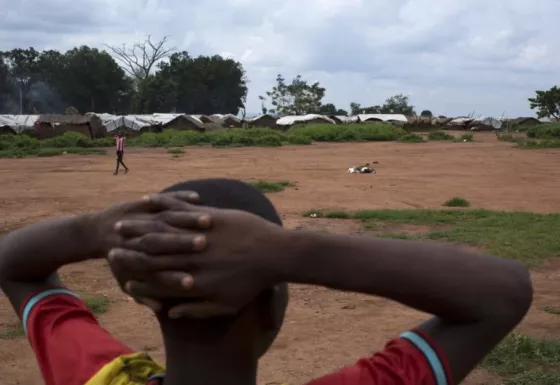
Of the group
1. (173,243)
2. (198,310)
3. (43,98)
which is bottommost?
(198,310)

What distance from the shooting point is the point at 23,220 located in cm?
1043

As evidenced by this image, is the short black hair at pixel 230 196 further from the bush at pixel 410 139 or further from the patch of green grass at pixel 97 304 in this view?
the bush at pixel 410 139

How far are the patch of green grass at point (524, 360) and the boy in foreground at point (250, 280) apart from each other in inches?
118

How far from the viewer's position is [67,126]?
36719 mm

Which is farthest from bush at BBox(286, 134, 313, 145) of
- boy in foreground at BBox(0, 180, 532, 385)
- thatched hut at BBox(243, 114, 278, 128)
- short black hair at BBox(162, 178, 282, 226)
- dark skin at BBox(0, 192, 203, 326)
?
short black hair at BBox(162, 178, 282, 226)

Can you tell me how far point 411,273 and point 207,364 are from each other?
35 centimetres

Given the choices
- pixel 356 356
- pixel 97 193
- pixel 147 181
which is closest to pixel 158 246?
pixel 356 356

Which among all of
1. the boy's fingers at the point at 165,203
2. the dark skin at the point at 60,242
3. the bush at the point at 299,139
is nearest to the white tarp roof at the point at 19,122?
the bush at the point at 299,139

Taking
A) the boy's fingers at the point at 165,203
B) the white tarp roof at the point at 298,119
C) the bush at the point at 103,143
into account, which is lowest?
the bush at the point at 103,143

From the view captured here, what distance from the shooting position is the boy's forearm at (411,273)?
1.00 meters

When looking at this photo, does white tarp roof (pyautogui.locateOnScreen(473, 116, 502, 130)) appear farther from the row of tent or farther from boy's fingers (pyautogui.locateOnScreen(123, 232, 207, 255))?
boy's fingers (pyautogui.locateOnScreen(123, 232, 207, 255))

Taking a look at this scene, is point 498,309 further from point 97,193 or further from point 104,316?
point 97,193

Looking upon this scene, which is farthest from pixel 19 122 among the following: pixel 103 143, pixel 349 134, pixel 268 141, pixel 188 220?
pixel 188 220

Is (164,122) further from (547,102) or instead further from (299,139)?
(547,102)
